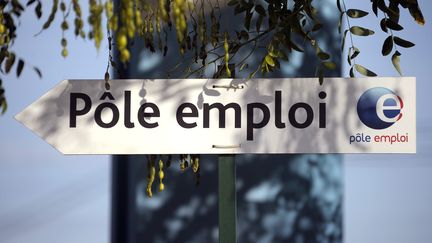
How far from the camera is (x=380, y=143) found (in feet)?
11.0

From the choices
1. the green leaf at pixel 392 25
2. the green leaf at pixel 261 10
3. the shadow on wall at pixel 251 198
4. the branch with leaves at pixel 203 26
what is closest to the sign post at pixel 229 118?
the branch with leaves at pixel 203 26

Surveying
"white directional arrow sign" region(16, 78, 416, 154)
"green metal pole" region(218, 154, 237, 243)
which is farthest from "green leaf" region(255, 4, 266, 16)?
"green metal pole" region(218, 154, 237, 243)

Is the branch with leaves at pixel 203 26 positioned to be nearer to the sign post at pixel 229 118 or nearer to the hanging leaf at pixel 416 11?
the hanging leaf at pixel 416 11

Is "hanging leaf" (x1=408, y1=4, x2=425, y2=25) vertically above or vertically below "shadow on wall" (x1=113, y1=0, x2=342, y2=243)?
above

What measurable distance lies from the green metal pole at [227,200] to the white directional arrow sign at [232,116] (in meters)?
0.06

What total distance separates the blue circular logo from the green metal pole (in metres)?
0.55

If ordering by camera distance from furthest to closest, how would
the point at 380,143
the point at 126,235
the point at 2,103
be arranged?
the point at 126,235 → the point at 380,143 → the point at 2,103

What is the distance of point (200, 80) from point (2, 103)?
111 cm

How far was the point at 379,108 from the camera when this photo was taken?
335 centimetres

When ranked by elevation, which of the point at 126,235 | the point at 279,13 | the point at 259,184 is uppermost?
the point at 279,13

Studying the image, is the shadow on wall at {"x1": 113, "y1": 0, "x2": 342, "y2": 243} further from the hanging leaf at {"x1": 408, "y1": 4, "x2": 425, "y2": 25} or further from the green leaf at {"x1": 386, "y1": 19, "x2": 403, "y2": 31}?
the hanging leaf at {"x1": 408, "y1": 4, "x2": 425, "y2": 25}

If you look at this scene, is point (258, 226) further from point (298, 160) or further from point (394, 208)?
point (394, 208)

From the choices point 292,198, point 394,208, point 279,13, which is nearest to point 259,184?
point 292,198

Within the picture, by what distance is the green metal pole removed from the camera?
3348 mm
